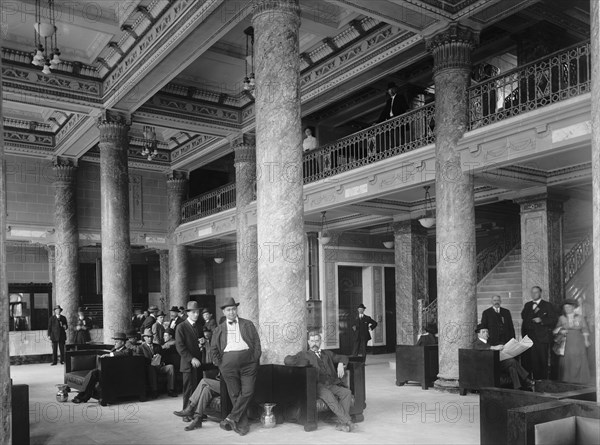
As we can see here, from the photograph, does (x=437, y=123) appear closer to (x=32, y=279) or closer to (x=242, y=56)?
(x=242, y=56)

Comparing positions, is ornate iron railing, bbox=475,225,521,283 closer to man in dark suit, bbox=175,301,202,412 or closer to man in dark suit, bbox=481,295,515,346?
man in dark suit, bbox=481,295,515,346

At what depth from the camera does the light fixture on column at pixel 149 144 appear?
18.1 meters

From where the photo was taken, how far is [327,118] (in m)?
18.0

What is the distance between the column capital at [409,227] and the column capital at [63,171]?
10.2 metres

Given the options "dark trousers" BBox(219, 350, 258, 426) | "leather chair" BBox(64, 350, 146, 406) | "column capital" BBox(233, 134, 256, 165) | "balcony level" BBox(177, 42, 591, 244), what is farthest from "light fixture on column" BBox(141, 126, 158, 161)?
"dark trousers" BBox(219, 350, 258, 426)

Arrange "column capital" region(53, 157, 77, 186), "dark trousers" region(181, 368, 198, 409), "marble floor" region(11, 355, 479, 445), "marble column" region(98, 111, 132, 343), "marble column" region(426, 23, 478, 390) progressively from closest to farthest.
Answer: "marble floor" region(11, 355, 479, 445)
"dark trousers" region(181, 368, 198, 409)
"marble column" region(426, 23, 478, 390)
"marble column" region(98, 111, 132, 343)
"column capital" region(53, 157, 77, 186)

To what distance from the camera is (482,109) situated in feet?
35.5

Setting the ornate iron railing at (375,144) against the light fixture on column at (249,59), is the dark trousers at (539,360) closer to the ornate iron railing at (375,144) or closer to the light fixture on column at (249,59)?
the ornate iron railing at (375,144)

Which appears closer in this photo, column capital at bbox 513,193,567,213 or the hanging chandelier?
the hanging chandelier

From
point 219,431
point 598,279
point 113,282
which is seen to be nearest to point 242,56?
point 113,282

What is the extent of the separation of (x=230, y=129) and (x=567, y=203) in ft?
29.0

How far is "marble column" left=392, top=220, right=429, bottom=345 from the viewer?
54.7 feet

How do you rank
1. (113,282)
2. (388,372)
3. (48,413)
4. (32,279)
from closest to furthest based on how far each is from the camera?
1. (48,413)
2. (388,372)
3. (113,282)
4. (32,279)

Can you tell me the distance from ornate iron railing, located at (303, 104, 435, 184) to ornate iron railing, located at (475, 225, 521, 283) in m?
5.86
